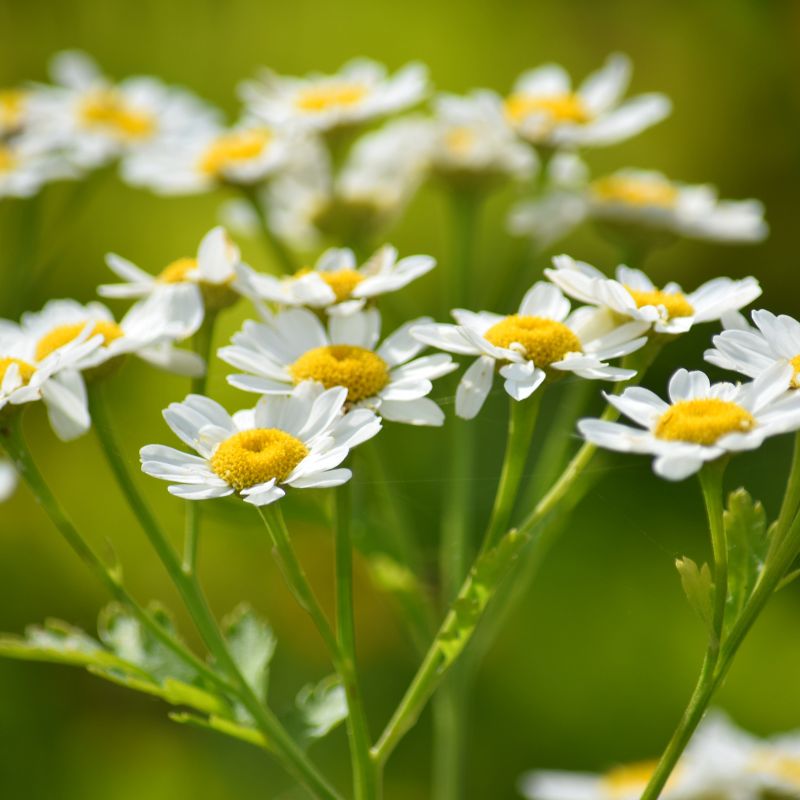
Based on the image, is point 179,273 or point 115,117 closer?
point 179,273

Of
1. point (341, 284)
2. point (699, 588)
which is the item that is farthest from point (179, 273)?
point (699, 588)

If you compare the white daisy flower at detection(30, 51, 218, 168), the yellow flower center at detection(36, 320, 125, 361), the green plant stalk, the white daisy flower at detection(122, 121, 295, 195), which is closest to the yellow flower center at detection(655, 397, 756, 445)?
the green plant stalk

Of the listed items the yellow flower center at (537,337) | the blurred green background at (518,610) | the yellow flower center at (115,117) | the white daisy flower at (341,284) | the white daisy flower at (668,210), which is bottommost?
the blurred green background at (518,610)

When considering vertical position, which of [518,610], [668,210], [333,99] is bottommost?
[518,610]

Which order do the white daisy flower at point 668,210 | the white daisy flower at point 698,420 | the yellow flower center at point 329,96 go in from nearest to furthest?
the white daisy flower at point 698,420
the white daisy flower at point 668,210
the yellow flower center at point 329,96

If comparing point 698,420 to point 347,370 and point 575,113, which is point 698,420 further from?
point 575,113

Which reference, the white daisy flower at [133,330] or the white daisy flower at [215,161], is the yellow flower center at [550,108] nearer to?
the white daisy flower at [215,161]

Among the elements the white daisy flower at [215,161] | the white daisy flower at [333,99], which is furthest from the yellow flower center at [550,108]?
the white daisy flower at [215,161]

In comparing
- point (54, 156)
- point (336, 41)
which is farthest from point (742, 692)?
point (336, 41)

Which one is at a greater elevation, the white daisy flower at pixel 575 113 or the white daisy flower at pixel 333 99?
the white daisy flower at pixel 333 99
